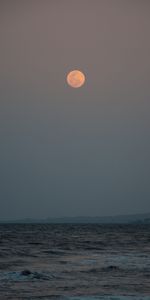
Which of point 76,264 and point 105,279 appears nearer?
point 105,279

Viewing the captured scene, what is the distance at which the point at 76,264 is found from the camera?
1957 inches

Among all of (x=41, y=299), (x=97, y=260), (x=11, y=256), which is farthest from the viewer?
(x=11, y=256)

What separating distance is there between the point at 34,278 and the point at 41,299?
9.15 meters

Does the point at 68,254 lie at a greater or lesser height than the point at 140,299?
greater

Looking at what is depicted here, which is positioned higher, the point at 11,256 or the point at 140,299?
the point at 11,256

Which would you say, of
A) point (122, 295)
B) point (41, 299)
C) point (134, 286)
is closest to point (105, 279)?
point (134, 286)

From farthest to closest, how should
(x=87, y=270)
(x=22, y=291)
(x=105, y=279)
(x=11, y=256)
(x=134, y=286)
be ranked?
(x=11, y=256)
(x=87, y=270)
(x=105, y=279)
(x=134, y=286)
(x=22, y=291)

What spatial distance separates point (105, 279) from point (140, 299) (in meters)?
8.66

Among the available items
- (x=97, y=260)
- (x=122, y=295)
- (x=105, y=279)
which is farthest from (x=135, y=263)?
(x=122, y=295)

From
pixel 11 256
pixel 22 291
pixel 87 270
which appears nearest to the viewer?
pixel 22 291

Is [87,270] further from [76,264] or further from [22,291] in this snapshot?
[22,291]

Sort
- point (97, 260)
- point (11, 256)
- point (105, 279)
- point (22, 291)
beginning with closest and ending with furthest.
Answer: point (22, 291) → point (105, 279) → point (97, 260) → point (11, 256)

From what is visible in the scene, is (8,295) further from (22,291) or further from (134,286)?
(134,286)

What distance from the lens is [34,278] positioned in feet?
129
